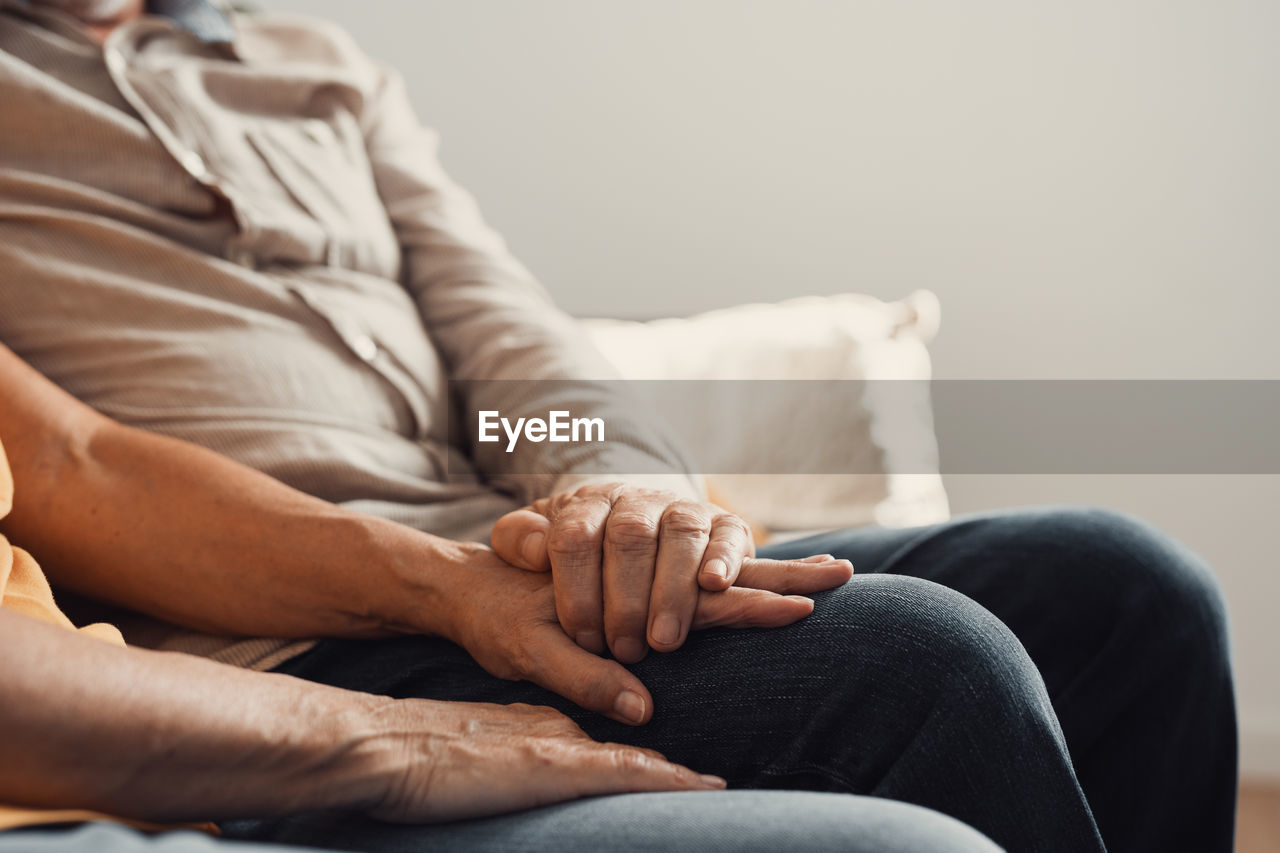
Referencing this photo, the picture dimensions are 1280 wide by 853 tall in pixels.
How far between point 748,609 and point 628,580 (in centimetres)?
7

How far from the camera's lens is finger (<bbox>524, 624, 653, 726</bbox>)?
0.52 metres

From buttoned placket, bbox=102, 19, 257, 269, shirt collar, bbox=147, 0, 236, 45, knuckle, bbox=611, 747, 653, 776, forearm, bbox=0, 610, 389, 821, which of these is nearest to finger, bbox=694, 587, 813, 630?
knuckle, bbox=611, 747, 653, 776

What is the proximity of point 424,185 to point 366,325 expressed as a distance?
266 mm

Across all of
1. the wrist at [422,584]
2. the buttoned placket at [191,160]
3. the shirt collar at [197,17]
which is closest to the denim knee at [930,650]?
the wrist at [422,584]

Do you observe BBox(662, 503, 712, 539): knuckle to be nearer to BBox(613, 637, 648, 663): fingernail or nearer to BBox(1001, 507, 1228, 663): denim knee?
BBox(613, 637, 648, 663): fingernail

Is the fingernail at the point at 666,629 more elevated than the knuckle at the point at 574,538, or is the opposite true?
the knuckle at the point at 574,538

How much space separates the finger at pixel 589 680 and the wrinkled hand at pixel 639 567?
2cm

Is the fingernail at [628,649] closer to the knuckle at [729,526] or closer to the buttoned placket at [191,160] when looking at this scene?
the knuckle at [729,526]

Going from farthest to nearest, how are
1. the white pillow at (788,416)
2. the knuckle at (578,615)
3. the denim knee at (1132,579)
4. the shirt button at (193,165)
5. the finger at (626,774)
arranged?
the white pillow at (788,416), the shirt button at (193,165), the denim knee at (1132,579), the knuckle at (578,615), the finger at (626,774)

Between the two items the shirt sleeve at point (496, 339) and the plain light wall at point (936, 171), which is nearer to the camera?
the shirt sleeve at point (496, 339)

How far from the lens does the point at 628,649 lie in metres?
0.54

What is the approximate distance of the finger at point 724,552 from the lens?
54 centimetres

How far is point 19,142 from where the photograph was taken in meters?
0.77

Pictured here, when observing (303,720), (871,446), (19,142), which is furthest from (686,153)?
(303,720)
